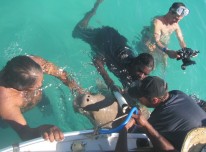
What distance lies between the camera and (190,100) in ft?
14.6

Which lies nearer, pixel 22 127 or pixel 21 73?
pixel 21 73

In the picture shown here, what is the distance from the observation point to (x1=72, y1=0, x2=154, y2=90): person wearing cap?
534 centimetres

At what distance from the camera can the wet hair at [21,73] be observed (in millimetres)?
4285

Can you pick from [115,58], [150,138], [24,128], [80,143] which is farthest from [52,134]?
[115,58]

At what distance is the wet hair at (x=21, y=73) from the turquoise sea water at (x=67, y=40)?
180 centimetres

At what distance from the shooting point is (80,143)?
418cm

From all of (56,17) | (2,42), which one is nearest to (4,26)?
(2,42)

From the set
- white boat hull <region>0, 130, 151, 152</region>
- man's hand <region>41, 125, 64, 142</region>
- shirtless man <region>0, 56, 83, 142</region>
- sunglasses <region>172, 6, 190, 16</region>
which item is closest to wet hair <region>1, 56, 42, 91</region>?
shirtless man <region>0, 56, 83, 142</region>

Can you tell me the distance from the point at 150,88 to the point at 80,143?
3.76 feet

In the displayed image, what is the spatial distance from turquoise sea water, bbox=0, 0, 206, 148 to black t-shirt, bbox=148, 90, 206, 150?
2395mm

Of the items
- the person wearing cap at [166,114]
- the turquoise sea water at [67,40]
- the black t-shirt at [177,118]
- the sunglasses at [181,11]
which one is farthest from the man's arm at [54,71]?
the sunglasses at [181,11]

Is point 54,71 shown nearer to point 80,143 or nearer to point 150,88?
point 80,143

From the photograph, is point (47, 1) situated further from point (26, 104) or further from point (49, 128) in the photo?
point (49, 128)

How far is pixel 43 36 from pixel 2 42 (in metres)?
0.94
